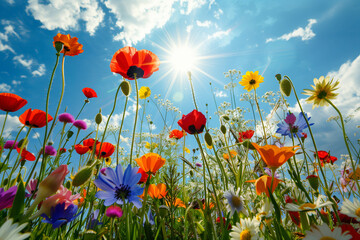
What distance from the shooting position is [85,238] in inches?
27.8

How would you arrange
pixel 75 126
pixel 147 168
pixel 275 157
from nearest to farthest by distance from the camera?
1. pixel 275 157
2. pixel 147 168
3. pixel 75 126

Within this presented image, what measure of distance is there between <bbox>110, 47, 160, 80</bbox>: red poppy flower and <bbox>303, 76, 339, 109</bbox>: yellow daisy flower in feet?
2.89

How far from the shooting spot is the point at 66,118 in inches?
75.7

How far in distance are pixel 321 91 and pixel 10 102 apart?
6.46ft

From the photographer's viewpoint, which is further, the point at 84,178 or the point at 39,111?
the point at 39,111

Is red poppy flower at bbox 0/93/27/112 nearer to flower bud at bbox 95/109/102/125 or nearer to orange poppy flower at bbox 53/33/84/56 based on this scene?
orange poppy flower at bbox 53/33/84/56

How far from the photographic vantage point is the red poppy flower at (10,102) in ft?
4.66

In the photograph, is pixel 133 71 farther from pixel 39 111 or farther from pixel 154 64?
pixel 39 111

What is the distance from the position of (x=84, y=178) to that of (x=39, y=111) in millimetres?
1121

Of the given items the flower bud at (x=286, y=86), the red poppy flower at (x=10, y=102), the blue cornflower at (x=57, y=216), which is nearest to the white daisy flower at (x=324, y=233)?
the blue cornflower at (x=57, y=216)

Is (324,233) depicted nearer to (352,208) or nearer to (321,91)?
(352,208)

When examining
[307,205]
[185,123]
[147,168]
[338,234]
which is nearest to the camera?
[338,234]

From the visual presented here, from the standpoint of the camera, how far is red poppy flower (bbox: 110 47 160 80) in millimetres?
1149

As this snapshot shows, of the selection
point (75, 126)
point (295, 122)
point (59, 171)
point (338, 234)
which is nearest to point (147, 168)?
point (59, 171)
